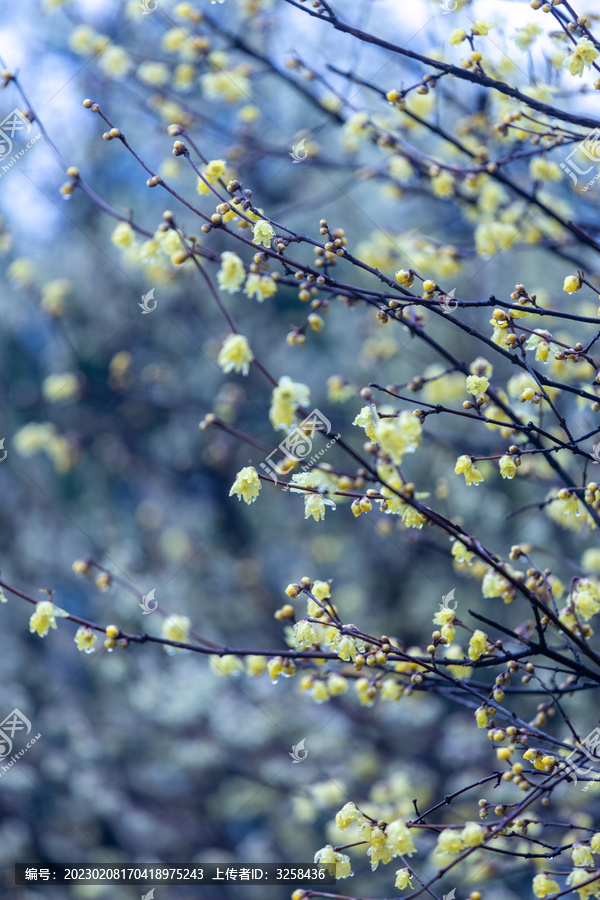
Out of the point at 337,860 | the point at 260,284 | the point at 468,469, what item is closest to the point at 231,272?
the point at 260,284

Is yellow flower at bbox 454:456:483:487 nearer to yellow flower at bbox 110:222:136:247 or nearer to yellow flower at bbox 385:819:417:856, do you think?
yellow flower at bbox 385:819:417:856

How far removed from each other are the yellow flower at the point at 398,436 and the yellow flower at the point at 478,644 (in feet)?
2.06

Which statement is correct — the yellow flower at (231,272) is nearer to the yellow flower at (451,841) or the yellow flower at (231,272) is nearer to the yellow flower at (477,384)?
the yellow flower at (477,384)

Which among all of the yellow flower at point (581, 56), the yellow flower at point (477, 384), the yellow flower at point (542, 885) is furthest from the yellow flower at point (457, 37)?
the yellow flower at point (542, 885)

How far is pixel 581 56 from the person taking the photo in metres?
2.07

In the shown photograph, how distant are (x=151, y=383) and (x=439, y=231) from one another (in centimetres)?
257

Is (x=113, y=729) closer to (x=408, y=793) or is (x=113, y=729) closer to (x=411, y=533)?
(x=408, y=793)

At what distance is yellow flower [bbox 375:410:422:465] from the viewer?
1.63 metres

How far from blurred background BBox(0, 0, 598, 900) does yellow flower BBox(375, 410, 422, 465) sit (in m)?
2.56

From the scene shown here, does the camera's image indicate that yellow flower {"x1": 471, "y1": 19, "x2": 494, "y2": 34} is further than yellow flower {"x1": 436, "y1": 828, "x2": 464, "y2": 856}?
Yes

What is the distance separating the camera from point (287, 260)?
5.96 ft

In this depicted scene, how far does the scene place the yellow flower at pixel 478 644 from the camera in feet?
6.41

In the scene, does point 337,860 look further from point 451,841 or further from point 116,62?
point 116,62

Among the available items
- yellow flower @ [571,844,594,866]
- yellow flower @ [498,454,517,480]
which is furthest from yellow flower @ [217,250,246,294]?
yellow flower @ [571,844,594,866]
